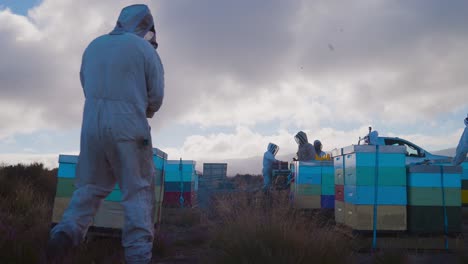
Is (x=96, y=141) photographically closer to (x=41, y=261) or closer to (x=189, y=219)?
(x=41, y=261)

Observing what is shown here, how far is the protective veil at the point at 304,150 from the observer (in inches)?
389

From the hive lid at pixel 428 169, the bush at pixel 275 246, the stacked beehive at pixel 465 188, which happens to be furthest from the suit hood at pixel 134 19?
the stacked beehive at pixel 465 188

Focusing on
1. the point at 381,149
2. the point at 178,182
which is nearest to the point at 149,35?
the point at 381,149

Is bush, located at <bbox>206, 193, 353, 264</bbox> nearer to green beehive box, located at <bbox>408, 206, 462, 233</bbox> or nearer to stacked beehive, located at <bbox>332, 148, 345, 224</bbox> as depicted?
green beehive box, located at <bbox>408, 206, 462, 233</bbox>

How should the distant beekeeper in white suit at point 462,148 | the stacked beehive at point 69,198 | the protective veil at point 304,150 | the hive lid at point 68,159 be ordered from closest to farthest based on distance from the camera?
1. the stacked beehive at point 69,198
2. the hive lid at point 68,159
3. the distant beekeeper in white suit at point 462,148
4. the protective veil at point 304,150

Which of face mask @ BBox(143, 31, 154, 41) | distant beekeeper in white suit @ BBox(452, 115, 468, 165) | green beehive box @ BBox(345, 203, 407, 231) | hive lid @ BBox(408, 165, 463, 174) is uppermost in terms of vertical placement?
face mask @ BBox(143, 31, 154, 41)

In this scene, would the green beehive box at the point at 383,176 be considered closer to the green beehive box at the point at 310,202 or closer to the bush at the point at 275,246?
the bush at the point at 275,246

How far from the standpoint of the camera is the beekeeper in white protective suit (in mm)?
2586

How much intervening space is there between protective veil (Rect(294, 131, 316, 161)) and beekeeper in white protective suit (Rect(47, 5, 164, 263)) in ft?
23.9

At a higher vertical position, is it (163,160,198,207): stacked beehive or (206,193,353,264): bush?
(163,160,198,207): stacked beehive

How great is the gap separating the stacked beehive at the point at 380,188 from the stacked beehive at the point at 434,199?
0.11 meters

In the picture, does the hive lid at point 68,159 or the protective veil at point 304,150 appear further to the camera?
the protective veil at point 304,150

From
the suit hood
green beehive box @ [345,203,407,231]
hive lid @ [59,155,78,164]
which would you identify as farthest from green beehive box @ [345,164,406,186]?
hive lid @ [59,155,78,164]

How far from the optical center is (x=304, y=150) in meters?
9.88
